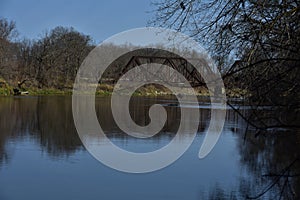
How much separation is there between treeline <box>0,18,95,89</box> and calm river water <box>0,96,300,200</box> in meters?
33.0

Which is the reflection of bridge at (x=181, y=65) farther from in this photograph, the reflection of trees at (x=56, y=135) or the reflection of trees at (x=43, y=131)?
the reflection of trees at (x=43, y=131)

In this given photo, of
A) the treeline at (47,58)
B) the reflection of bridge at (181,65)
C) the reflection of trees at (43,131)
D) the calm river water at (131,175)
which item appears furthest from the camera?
the treeline at (47,58)

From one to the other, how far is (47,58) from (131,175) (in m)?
46.1

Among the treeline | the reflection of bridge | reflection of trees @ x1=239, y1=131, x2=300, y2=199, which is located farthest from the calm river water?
the treeline

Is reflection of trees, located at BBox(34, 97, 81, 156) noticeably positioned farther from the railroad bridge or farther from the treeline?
the treeline

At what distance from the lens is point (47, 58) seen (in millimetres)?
53875

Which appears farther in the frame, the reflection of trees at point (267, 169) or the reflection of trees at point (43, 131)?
the reflection of trees at point (43, 131)

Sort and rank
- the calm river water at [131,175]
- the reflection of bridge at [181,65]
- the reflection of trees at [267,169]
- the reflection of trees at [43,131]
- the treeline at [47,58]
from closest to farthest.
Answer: the reflection of bridge at [181,65]
the reflection of trees at [267,169]
the calm river water at [131,175]
the reflection of trees at [43,131]
the treeline at [47,58]

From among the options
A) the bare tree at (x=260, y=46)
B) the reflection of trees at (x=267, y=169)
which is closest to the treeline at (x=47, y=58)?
the reflection of trees at (x=267, y=169)

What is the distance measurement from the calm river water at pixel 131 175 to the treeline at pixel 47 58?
33.0 m

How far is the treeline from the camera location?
4819 centimetres

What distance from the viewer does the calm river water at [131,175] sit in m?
8.26

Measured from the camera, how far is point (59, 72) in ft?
179

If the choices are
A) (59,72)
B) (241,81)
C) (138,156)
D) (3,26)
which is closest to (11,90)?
(3,26)
